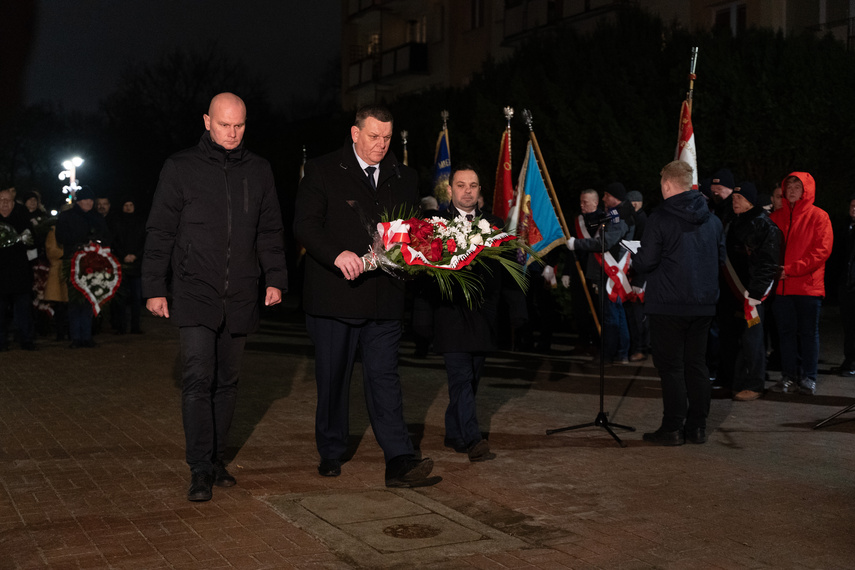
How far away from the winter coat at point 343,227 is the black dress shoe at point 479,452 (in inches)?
46.1

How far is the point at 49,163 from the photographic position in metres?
49.8

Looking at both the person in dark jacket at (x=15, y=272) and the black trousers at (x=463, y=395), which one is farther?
the person in dark jacket at (x=15, y=272)

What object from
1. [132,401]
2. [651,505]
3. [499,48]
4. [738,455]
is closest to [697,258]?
[738,455]

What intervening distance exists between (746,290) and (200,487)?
5.84 meters

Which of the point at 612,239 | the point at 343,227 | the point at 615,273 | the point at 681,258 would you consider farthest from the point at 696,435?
the point at 615,273

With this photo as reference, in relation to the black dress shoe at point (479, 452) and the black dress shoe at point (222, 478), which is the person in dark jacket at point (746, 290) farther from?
the black dress shoe at point (222, 478)

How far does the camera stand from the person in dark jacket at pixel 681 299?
7.43 m

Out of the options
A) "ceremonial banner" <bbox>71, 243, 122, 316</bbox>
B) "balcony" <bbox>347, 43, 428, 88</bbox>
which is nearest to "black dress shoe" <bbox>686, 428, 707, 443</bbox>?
"ceremonial banner" <bbox>71, 243, 122, 316</bbox>

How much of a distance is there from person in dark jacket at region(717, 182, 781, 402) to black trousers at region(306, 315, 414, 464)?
4262 mm

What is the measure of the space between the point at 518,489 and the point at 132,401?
15.1 feet

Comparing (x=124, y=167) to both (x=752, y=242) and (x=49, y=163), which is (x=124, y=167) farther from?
(x=752, y=242)

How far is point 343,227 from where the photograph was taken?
6113 mm

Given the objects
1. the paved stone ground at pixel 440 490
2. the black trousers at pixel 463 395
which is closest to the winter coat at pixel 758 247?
the paved stone ground at pixel 440 490

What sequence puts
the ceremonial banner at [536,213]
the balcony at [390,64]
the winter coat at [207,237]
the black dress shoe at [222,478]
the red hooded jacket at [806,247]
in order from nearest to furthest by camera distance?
the winter coat at [207,237] → the black dress shoe at [222,478] → the red hooded jacket at [806,247] → the ceremonial banner at [536,213] → the balcony at [390,64]
